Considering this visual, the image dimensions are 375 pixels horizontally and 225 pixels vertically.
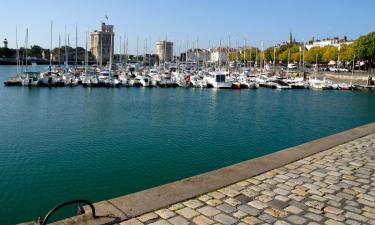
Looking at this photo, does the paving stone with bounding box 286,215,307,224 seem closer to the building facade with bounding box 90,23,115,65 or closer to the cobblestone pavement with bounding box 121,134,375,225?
the cobblestone pavement with bounding box 121,134,375,225

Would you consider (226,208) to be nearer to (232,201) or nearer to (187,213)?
(232,201)

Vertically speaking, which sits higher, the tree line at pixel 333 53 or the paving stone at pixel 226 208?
the tree line at pixel 333 53

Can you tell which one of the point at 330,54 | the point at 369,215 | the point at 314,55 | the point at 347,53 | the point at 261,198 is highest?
the point at 314,55

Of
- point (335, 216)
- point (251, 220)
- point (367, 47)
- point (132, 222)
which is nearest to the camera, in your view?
point (132, 222)

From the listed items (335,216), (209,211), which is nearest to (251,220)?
(209,211)

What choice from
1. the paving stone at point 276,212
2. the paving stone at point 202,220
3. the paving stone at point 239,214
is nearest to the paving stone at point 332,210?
the paving stone at point 276,212

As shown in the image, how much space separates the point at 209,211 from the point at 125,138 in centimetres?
1591

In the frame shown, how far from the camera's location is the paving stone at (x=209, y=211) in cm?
757

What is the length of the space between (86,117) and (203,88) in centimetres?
3471

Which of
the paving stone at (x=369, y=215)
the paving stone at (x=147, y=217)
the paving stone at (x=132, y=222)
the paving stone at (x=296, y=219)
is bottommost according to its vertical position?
the paving stone at (x=369, y=215)

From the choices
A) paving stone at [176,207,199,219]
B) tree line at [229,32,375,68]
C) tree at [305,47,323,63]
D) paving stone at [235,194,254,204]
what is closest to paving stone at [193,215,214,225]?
paving stone at [176,207,199,219]

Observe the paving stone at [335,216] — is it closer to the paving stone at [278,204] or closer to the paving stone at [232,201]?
the paving stone at [278,204]

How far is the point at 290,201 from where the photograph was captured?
334 inches

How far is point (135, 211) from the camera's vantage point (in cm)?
746
